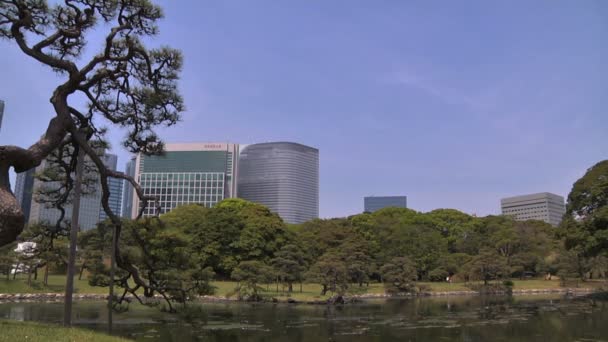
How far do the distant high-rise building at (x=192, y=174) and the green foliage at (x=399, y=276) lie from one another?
81674 millimetres

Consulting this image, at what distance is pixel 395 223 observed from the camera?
5406 cm

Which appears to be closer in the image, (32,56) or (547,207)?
(32,56)

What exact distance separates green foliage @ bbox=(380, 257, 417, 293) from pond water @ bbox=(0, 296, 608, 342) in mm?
10807

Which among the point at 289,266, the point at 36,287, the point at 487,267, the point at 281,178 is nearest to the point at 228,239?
the point at 289,266

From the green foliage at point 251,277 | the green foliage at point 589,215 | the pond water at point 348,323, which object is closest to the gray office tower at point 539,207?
the green foliage at point 589,215

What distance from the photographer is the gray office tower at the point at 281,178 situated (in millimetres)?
139000

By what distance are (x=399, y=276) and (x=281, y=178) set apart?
336 feet

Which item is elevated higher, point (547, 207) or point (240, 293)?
point (547, 207)

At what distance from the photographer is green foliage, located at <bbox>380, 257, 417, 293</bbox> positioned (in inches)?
1475

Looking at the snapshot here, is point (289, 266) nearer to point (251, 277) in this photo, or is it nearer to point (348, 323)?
point (251, 277)

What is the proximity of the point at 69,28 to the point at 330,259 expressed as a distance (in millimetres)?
27324

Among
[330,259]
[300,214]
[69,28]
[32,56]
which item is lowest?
[330,259]

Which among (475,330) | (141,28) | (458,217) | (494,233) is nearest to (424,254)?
(494,233)

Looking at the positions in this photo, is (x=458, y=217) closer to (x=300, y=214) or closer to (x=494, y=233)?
(x=494, y=233)
